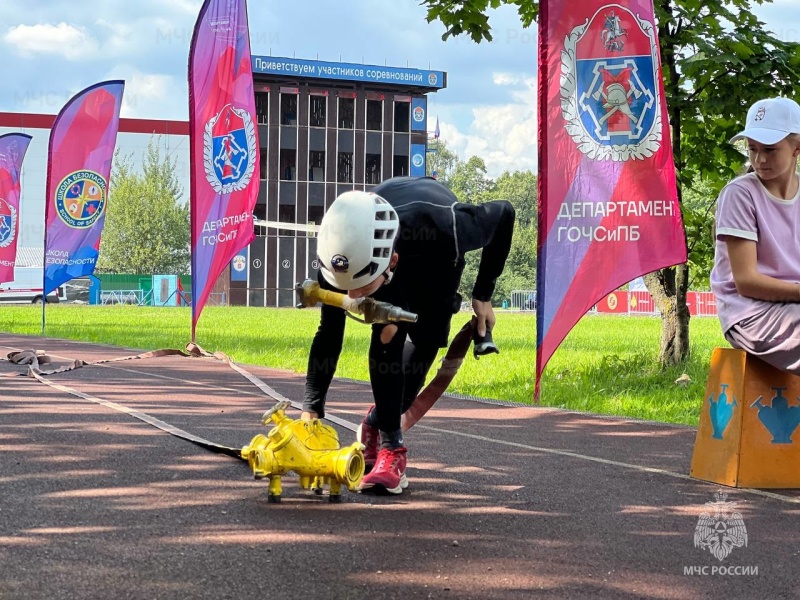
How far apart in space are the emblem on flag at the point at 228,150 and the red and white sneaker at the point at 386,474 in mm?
9076

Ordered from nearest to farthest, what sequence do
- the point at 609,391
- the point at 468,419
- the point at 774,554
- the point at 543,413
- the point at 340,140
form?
the point at 774,554 → the point at 468,419 → the point at 543,413 → the point at 609,391 → the point at 340,140

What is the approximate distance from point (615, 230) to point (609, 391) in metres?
4.24

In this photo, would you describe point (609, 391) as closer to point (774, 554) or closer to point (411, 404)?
point (411, 404)

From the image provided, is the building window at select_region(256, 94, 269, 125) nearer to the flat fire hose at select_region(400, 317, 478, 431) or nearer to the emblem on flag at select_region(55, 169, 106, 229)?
the emblem on flag at select_region(55, 169, 106, 229)

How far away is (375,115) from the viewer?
68.4 meters

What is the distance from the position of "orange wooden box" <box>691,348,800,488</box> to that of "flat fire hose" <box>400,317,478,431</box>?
136cm

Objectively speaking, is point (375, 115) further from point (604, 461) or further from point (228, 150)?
point (604, 461)

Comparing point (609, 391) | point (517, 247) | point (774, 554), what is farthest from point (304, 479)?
point (517, 247)

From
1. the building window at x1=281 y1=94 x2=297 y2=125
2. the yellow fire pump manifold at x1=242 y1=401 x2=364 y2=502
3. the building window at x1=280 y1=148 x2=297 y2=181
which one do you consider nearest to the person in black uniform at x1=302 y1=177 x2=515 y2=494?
the yellow fire pump manifold at x1=242 y1=401 x2=364 y2=502

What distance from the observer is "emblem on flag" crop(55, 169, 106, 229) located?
20828 mm

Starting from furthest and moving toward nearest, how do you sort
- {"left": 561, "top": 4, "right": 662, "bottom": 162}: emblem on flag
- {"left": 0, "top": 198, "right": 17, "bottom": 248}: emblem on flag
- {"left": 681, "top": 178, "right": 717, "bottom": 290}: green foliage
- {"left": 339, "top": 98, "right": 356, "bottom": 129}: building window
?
{"left": 339, "top": 98, "right": 356, "bottom": 129}: building window < {"left": 0, "top": 198, "right": 17, "bottom": 248}: emblem on flag < {"left": 681, "top": 178, "right": 717, "bottom": 290}: green foliage < {"left": 561, "top": 4, "right": 662, "bottom": 162}: emblem on flag

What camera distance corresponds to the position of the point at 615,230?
26.5 ft

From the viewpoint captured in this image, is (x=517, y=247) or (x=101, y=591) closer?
(x=101, y=591)

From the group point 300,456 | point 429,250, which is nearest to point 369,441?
point 300,456
